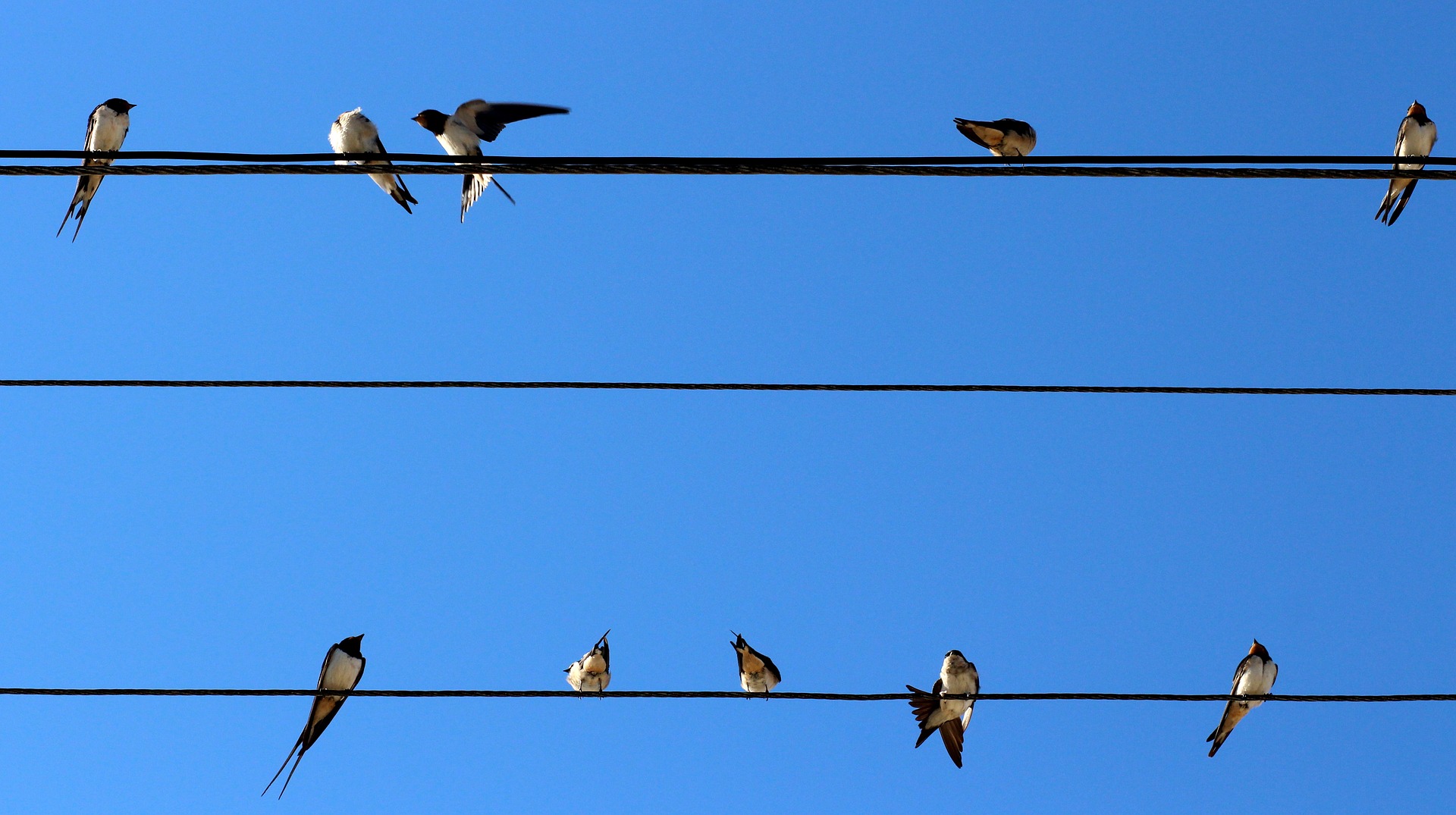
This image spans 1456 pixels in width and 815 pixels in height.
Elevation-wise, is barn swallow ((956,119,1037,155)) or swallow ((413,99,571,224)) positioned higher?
barn swallow ((956,119,1037,155))

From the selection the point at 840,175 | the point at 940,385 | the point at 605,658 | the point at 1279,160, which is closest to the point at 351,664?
the point at 605,658

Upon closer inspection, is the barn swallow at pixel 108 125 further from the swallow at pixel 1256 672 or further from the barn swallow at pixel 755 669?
the swallow at pixel 1256 672

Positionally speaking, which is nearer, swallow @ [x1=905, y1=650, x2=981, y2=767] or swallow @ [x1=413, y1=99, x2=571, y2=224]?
swallow @ [x1=413, y1=99, x2=571, y2=224]

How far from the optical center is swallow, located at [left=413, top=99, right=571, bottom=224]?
7316mm

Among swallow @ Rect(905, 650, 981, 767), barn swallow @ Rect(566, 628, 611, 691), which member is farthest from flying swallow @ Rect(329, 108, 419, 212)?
swallow @ Rect(905, 650, 981, 767)

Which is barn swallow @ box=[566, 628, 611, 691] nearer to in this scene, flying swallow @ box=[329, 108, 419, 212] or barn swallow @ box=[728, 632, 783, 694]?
barn swallow @ box=[728, 632, 783, 694]

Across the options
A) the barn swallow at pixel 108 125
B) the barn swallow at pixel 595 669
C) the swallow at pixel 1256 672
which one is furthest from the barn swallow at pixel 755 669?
the barn swallow at pixel 108 125

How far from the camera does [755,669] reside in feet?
35.3

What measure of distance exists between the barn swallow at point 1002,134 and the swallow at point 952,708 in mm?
4325

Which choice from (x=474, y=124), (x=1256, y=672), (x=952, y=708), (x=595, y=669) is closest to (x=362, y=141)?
(x=474, y=124)

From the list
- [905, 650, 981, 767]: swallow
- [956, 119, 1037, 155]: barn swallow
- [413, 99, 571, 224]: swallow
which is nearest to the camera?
[413, 99, 571, 224]: swallow

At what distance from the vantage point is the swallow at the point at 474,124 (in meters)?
7.32

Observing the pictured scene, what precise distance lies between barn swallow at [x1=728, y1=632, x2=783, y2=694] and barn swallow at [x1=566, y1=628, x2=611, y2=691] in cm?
114

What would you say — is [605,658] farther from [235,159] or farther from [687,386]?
[235,159]
